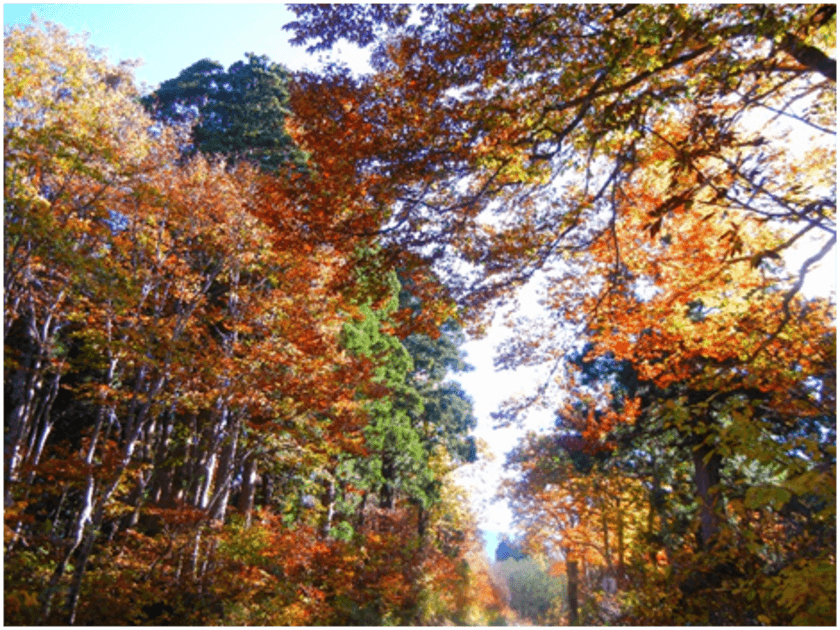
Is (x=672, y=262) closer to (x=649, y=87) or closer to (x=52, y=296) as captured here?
(x=649, y=87)

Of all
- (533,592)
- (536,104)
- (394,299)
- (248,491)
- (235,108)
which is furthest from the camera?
(533,592)

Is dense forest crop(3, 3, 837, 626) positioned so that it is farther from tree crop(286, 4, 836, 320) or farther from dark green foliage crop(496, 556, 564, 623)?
dark green foliage crop(496, 556, 564, 623)

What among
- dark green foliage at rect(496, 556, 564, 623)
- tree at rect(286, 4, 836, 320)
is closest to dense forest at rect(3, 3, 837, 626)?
tree at rect(286, 4, 836, 320)

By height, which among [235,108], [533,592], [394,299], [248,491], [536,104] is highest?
[235,108]

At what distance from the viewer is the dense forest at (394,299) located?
13.6 ft

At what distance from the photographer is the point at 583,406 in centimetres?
1426

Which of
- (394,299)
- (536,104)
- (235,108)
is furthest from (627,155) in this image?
(235,108)

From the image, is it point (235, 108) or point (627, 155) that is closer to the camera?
point (627, 155)

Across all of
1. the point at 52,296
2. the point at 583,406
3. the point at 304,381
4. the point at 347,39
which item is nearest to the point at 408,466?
the point at 583,406

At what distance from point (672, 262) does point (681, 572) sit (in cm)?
445

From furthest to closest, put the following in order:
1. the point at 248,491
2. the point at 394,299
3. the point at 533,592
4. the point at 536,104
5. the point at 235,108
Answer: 1. the point at 533,592
2. the point at 235,108
3. the point at 394,299
4. the point at 248,491
5. the point at 536,104

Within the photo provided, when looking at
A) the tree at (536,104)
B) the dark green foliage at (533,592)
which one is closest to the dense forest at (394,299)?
the tree at (536,104)

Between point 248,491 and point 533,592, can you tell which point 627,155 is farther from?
point 533,592

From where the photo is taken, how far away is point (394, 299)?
1523 centimetres
